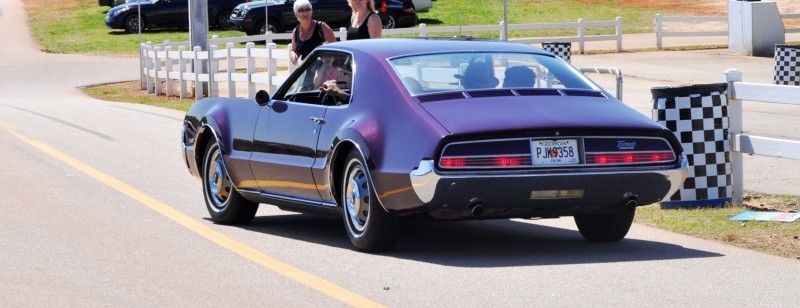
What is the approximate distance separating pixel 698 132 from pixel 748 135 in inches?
14.5

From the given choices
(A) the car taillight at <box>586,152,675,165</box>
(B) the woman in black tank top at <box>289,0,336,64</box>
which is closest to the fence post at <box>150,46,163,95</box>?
(B) the woman in black tank top at <box>289,0,336,64</box>

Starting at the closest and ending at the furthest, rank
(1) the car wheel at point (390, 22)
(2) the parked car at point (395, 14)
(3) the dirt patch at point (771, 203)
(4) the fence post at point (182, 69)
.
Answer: (3) the dirt patch at point (771, 203)
(4) the fence post at point (182, 69)
(2) the parked car at point (395, 14)
(1) the car wheel at point (390, 22)

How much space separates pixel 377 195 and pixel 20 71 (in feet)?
110

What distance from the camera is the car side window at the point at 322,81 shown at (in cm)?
981

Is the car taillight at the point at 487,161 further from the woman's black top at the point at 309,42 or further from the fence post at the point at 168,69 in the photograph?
the fence post at the point at 168,69

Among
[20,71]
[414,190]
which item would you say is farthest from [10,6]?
[414,190]

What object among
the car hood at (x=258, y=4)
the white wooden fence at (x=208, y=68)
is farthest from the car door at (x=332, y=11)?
the white wooden fence at (x=208, y=68)

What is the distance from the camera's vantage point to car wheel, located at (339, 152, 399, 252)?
29.8 ft

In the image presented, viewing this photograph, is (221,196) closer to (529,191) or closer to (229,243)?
(229,243)

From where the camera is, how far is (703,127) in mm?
11766

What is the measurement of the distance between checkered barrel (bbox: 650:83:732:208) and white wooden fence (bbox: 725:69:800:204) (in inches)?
4.0

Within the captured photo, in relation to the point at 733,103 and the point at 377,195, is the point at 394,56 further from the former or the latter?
the point at 733,103

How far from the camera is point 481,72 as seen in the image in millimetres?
9594

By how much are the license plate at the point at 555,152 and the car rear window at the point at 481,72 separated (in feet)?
2.43
